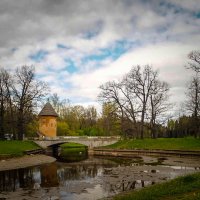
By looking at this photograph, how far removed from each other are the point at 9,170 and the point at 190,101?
33545 millimetres

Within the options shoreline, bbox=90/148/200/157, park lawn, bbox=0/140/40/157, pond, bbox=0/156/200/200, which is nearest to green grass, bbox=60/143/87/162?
shoreline, bbox=90/148/200/157

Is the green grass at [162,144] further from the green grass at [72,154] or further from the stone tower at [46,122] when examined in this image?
the stone tower at [46,122]

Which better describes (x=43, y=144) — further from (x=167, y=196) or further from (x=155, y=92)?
(x=167, y=196)

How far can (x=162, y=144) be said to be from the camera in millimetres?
52312

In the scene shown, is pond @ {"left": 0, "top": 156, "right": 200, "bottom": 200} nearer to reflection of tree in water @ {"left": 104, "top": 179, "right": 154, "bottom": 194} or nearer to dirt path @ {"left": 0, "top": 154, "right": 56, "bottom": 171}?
reflection of tree in water @ {"left": 104, "top": 179, "right": 154, "bottom": 194}

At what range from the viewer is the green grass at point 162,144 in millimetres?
48056

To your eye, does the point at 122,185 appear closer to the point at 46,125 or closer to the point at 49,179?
the point at 49,179

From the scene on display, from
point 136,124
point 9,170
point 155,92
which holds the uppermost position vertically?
point 155,92

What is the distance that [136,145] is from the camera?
54875 mm

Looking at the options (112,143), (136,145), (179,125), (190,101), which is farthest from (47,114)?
(179,125)

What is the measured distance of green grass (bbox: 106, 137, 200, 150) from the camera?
48.1m

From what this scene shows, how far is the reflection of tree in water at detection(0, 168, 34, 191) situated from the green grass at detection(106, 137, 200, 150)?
25.4m

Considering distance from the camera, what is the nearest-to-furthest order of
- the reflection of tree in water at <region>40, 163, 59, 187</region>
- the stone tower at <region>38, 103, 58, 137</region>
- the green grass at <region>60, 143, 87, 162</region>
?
the reflection of tree in water at <region>40, 163, 59, 187</region> → the green grass at <region>60, 143, 87, 162</region> → the stone tower at <region>38, 103, 58, 137</region>

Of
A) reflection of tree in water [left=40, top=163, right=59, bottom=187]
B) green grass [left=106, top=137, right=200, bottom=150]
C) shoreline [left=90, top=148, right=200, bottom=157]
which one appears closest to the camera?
reflection of tree in water [left=40, top=163, right=59, bottom=187]
